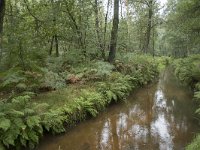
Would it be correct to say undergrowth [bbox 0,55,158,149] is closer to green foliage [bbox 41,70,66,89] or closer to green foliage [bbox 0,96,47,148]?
green foliage [bbox 0,96,47,148]

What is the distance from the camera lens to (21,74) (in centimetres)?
1216

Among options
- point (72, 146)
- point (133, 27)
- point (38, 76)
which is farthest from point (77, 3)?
point (133, 27)

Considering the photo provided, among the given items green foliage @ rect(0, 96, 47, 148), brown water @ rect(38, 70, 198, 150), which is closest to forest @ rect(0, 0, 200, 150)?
green foliage @ rect(0, 96, 47, 148)

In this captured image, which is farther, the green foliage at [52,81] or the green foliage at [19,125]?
the green foliage at [52,81]

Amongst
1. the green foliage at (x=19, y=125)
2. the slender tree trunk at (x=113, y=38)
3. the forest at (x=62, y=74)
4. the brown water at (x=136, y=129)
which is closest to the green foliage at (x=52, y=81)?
the forest at (x=62, y=74)

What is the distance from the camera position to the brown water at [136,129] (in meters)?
8.68

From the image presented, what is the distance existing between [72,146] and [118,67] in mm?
9983

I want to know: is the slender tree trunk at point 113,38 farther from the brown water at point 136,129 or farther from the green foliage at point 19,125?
the green foliage at point 19,125

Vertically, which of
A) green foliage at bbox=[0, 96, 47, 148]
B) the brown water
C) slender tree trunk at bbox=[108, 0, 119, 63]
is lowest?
the brown water

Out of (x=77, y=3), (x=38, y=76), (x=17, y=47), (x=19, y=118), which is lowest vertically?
(x=19, y=118)

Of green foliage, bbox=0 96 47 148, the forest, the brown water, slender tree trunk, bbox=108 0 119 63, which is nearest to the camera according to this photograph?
green foliage, bbox=0 96 47 148

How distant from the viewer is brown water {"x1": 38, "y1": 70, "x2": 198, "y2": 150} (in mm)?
8680

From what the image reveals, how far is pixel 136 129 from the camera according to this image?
403 inches

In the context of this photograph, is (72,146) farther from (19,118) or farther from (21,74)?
(21,74)
